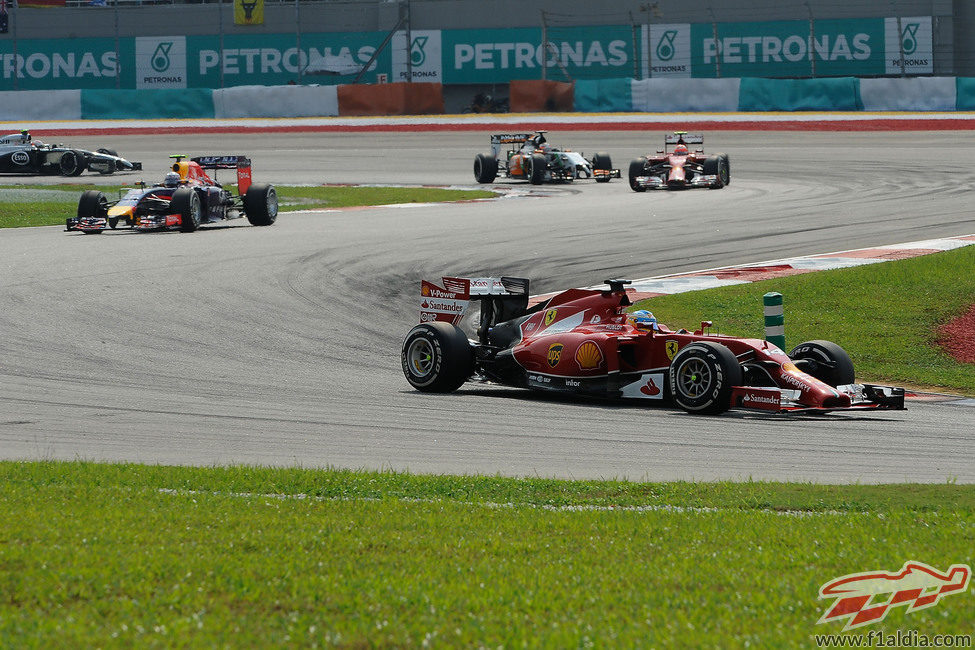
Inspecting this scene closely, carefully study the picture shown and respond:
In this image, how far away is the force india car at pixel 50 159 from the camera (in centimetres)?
4190

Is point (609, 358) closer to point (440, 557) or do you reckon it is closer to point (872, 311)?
point (872, 311)

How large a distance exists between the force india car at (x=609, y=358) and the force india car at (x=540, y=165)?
82.3 ft

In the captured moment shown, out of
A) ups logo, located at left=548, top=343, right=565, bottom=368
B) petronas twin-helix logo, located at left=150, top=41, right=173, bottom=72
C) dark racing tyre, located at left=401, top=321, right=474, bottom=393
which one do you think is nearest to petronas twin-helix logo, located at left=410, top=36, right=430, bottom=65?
petronas twin-helix logo, located at left=150, top=41, right=173, bottom=72

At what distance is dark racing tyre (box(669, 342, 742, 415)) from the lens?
1109 cm

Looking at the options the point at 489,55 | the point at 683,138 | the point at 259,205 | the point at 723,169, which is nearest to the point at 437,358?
the point at 259,205

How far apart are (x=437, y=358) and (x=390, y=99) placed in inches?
1511

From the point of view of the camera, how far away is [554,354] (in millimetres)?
12352

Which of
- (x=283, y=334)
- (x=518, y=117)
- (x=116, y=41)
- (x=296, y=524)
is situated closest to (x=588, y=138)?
(x=518, y=117)

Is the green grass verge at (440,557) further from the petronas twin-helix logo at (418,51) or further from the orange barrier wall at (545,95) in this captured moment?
the petronas twin-helix logo at (418,51)

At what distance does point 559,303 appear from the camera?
1288cm

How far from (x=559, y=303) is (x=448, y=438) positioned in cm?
302

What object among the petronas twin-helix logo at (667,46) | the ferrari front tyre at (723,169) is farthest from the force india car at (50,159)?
the petronas twin-helix logo at (667,46)

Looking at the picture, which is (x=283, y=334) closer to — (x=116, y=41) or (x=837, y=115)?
(x=837, y=115)

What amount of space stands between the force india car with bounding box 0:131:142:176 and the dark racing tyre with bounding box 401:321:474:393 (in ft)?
102
